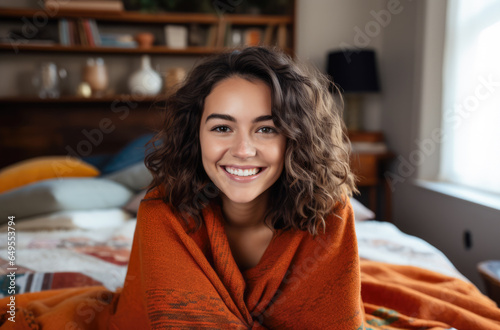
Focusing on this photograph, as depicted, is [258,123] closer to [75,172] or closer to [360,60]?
[75,172]

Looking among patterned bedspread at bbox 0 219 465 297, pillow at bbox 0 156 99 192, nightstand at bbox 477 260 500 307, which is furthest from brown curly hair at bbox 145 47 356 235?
pillow at bbox 0 156 99 192

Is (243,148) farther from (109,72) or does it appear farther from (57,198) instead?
(109,72)

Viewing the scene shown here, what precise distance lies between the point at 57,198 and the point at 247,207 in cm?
124

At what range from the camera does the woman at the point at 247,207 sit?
924 millimetres

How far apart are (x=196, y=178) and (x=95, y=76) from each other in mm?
2258

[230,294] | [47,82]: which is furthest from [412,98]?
[47,82]

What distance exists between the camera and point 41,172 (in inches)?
95.0

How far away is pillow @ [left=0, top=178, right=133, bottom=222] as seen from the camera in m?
1.92

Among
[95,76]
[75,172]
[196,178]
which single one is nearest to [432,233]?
[196,178]

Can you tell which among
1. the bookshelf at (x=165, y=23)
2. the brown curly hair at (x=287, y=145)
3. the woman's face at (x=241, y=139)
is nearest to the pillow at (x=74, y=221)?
the brown curly hair at (x=287, y=145)

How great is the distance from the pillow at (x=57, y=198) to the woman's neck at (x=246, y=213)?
1.15m

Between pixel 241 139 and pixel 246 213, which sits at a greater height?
pixel 241 139

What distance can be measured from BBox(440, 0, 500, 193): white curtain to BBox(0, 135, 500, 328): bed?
0.67 metres

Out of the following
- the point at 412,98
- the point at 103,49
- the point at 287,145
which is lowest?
the point at 287,145
